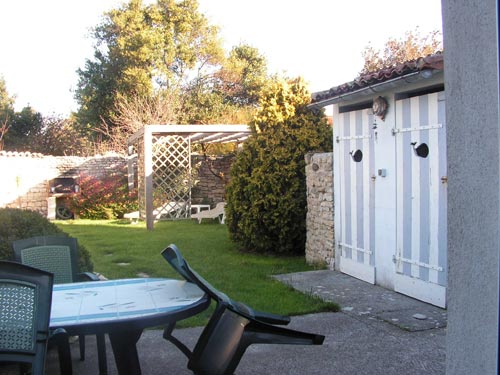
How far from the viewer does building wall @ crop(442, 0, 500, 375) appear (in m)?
1.82

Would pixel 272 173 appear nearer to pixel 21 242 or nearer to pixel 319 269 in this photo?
pixel 319 269

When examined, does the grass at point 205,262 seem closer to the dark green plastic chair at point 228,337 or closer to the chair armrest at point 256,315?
the chair armrest at point 256,315

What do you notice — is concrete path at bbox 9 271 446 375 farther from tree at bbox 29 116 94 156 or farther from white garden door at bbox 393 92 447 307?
tree at bbox 29 116 94 156

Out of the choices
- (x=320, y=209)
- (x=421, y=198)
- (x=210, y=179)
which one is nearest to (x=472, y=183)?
(x=421, y=198)

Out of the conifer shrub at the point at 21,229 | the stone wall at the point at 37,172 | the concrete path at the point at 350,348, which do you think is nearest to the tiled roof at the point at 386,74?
the concrete path at the point at 350,348

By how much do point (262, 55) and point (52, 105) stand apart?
424 inches

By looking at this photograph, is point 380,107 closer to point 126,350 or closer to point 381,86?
point 381,86

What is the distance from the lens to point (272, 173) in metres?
8.03

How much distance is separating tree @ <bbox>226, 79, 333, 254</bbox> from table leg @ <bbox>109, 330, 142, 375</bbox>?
16.7ft

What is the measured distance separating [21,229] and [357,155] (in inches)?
157

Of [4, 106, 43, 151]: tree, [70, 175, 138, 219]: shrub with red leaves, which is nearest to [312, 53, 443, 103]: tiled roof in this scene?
[70, 175, 138, 219]: shrub with red leaves

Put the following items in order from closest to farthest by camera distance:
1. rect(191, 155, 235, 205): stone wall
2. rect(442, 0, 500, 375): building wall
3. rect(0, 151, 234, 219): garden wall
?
rect(442, 0, 500, 375): building wall < rect(191, 155, 235, 205): stone wall < rect(0, 151, 234, 219): garden wall

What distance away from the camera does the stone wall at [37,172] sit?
54.2 ft

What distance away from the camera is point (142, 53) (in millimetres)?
21641
